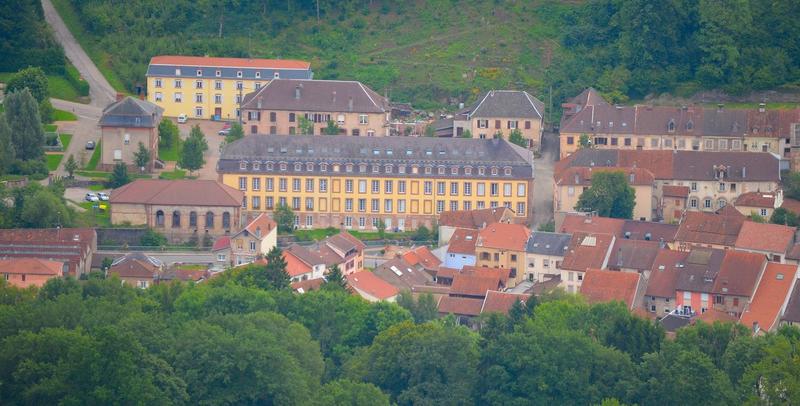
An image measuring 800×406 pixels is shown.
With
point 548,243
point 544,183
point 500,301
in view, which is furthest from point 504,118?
Answer: point 500,301

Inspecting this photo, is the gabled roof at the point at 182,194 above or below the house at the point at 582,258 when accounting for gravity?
above

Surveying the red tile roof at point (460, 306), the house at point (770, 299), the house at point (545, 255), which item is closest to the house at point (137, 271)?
the red tile roof at point (460, 306)

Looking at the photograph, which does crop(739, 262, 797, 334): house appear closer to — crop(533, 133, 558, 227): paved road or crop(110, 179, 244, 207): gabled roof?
crop(533, 133, 558, 227): paved road

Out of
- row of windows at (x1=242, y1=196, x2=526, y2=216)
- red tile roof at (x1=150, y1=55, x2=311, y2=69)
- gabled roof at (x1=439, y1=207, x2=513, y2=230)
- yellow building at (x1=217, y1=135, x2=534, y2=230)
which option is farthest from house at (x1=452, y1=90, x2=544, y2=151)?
red tile roof at (x1=150, y1=55, x2=311, y2=69)

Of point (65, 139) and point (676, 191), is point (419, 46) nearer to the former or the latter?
point (65, 139)

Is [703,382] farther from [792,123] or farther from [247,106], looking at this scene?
[247,106]

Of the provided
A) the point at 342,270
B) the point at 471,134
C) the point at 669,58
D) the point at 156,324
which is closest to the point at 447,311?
the point at 342,270

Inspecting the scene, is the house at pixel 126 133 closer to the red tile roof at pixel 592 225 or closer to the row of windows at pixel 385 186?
the row of windows at pixel 385 186
